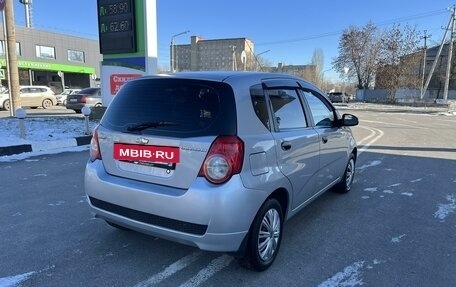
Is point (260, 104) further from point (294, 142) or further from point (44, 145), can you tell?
point (44, 145)

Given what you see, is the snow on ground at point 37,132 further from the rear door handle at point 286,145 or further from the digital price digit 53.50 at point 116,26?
the rear door handle at point 286,145

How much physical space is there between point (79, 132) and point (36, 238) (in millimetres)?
8233

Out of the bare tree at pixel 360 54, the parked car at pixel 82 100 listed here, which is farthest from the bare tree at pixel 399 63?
the parked car at pixel 82 100

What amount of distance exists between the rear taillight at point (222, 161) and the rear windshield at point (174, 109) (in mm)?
91

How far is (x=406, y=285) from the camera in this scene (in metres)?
3.13

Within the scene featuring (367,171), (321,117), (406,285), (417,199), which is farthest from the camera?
(367,171)

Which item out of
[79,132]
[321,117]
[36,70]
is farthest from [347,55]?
[321,117]

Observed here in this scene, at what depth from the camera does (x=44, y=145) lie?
9359 mm

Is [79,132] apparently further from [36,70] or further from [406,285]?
[36,70]

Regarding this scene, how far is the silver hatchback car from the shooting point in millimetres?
2869

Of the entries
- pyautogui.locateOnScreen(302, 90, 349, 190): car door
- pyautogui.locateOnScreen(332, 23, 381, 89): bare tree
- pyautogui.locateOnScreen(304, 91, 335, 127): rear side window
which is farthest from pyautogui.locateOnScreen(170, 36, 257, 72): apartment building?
pyautogui.locateOnScreen(304, 91, 335, 127): rear side window

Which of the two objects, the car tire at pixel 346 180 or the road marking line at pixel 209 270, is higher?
the car tire at pixel 346 180

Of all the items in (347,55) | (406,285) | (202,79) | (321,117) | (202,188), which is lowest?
(406,285)

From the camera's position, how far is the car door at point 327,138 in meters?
4.38
